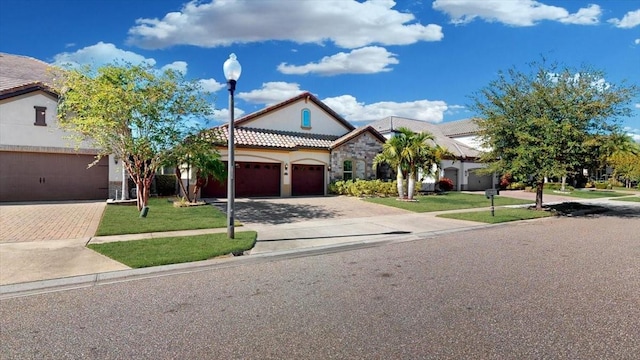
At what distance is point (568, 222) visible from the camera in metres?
14.6

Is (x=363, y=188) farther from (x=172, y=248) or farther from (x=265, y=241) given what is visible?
(x=172, y=248)

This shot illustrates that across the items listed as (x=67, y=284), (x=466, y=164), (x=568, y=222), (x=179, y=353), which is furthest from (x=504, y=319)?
(x=466, y=164)

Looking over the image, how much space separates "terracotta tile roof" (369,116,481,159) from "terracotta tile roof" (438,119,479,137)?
1668 mm

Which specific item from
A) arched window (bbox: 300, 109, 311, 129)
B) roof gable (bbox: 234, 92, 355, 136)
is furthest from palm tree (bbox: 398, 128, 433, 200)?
arched window (bbox: 300, 109, 311, 129)

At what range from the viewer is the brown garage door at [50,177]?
53.0 ft

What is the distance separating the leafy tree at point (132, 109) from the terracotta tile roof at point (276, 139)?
5.88m

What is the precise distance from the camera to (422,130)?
3744cm

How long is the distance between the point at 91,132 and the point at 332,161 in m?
14.7

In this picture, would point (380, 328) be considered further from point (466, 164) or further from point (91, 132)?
point (466, 164)

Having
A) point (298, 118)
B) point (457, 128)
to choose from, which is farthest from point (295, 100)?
point (457, 128)

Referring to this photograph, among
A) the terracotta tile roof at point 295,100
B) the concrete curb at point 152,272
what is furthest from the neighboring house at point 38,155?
the concrete curb at point 152,272

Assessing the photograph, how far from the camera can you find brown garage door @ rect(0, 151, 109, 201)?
16.1m

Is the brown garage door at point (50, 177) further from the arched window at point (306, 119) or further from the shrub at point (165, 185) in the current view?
the arched window at point (306, 119)

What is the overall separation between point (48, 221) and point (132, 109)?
4.53 metres
